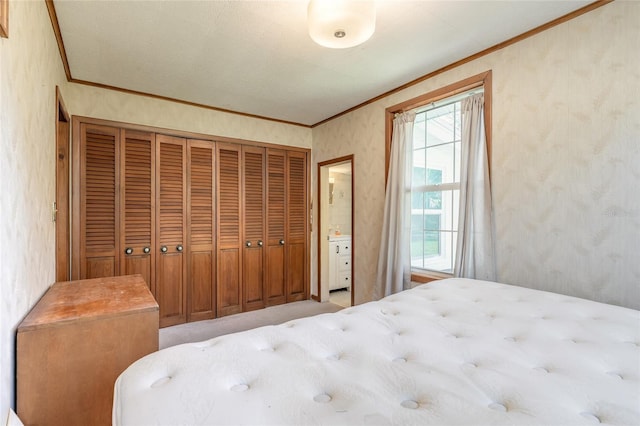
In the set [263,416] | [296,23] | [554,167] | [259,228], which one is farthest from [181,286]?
[554,167]

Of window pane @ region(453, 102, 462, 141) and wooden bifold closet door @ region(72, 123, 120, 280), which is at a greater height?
window pane @ region(453, 102, 462, 141)

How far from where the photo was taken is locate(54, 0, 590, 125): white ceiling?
1.94 metres

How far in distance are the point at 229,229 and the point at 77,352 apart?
235 centimetres

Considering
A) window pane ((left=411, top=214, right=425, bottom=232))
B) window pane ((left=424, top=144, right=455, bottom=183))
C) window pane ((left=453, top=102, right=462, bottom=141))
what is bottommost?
window pane ((left=411, top=214, right=425, bottom=232))

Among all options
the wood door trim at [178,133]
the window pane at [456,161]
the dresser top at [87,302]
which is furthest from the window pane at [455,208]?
the dresser top at [87,302]

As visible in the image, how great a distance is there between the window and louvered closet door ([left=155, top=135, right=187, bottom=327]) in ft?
8.24

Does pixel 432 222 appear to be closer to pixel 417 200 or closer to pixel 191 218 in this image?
pixel 417 200

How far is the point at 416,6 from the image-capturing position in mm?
1916

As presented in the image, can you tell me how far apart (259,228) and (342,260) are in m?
1.55

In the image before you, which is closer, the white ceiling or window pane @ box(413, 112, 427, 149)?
the white ceiling

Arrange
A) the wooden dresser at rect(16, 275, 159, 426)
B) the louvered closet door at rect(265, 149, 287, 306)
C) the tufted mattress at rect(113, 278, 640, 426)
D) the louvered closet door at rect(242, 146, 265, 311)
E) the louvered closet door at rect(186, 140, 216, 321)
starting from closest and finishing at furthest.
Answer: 1. the tufted mattress at rect(113, 278, 640, 426)
2. the wooden dresser at rect(16, 275, 159, 426)
3. the louvered closet door at rect(186, 140, 216, 321)
4. the louvered closet door at rect(242, 146, 265, 311)
5. the louvered closet door at rect(265, 149, 287, 306)

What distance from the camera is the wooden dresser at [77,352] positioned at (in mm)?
1368

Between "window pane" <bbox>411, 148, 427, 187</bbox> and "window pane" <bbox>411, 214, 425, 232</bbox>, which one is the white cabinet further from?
"window pane" <bbox>411, 148, 427, 187</bbox>

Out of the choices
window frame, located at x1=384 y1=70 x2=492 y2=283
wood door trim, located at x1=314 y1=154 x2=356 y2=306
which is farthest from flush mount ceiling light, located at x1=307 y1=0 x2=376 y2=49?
wood door trim, located at x1=314 y1=154 x2=356 y2=306
